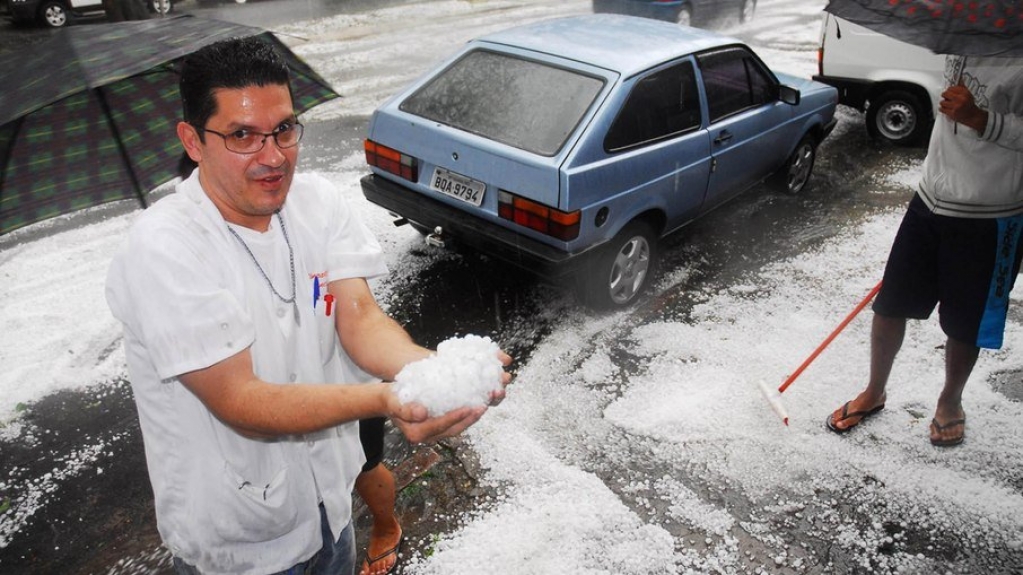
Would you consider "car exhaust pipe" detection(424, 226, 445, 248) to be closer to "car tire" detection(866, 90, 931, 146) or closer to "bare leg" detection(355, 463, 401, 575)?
"bare leg" detection(355, 463, 401, 575)

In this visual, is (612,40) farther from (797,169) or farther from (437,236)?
(797,169)

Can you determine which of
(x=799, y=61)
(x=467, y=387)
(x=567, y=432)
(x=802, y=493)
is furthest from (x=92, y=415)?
(x=799, y=61)

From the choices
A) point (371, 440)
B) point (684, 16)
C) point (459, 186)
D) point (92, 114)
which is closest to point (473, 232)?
point (459, 186)

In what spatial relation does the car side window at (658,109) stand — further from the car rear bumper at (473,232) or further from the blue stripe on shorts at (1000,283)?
the blue stripe on shorts at (1000,283)

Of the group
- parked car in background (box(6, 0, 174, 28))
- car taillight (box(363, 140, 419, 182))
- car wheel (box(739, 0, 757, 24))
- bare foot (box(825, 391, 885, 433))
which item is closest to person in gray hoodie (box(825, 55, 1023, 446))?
bare foot (box(825, 391, 885, 433))

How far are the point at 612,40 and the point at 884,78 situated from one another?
13.2 feet

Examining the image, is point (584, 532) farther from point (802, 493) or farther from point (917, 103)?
point (917, 103)

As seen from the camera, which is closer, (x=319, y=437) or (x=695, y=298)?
(x=319, y=437)

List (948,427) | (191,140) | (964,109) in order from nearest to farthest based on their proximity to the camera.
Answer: (191,140)
(964,109)
(948,427)

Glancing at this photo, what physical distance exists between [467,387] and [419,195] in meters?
3.46

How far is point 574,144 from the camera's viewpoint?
4.10 meters

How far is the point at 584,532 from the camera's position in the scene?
10.3 ft

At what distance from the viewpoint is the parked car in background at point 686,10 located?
11.8 m

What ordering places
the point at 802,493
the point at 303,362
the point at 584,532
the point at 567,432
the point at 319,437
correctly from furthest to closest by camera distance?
the point at 567,432
the point at 802,493
the point at 584,532
the point at 319,437
the point at 303,362
